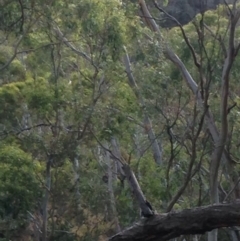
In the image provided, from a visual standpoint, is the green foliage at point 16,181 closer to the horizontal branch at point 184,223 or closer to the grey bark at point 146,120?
the grey bark at point 146,120

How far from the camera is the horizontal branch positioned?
455cm

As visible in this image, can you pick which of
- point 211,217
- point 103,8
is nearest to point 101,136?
point 103,8

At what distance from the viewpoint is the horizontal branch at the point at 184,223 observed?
455cm

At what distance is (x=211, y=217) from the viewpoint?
4.58 m

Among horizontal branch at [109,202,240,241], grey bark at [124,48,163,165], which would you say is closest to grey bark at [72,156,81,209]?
grey bark at [124,48,163,165]

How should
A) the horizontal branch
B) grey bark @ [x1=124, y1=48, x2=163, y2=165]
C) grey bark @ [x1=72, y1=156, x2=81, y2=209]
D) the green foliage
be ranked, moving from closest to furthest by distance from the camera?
the horizontal branch, the green foliage, grey bark @ [x1=124, y1=48, x2=163, y2=165], grey bark @ [x1=72, y1=156, x2=81, y2=209]

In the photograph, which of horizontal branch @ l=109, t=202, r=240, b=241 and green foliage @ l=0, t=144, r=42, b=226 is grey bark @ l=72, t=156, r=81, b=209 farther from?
horizontal branch @ l=109, t=202, r=240, b=241

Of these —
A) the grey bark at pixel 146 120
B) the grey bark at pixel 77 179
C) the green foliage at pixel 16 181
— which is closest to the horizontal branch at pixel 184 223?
the grey bark at pixel 146 120

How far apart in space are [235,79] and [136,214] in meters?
3.25

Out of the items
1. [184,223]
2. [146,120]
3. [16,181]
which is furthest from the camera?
[146,120]

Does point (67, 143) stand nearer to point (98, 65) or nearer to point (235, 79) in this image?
point (98, 65)

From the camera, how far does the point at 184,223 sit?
15.2 feet

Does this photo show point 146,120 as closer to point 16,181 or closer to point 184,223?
point 16,181

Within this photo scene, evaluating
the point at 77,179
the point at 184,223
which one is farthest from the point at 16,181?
the point at 184,223
